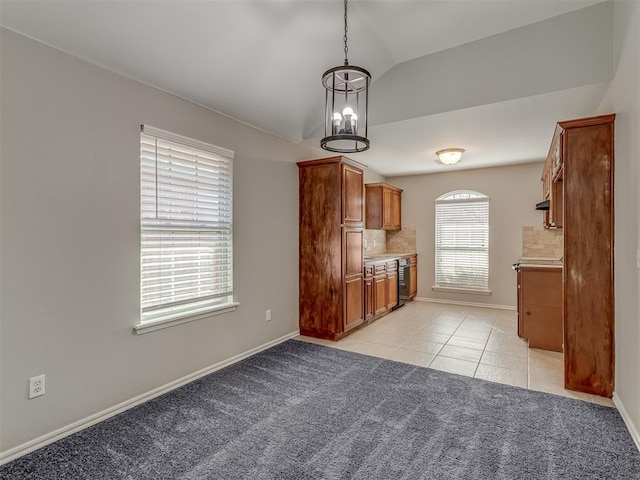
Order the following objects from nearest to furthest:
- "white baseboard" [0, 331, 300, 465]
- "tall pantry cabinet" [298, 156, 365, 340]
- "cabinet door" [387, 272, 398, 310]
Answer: "white baseboard" [0, 331, 300, 465], "tall pantry cabinet" [298, 156, 365, 340], "cabinet door" [387, 272, 398, 310]

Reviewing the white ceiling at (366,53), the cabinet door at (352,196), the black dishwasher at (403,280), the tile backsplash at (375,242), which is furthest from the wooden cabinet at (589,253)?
the tile backsplash at (375,242)

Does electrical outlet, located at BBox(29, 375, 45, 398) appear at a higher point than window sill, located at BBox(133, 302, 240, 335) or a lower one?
lower

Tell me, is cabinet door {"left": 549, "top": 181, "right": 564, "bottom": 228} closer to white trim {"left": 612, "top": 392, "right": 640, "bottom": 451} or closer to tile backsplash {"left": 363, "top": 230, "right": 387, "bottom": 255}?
white trim {"left": 612, "top": 392, "right": 640, "bottom": 451}

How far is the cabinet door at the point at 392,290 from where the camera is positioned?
5480 millimetres

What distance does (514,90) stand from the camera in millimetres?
3074

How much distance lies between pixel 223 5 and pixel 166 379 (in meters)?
2.91

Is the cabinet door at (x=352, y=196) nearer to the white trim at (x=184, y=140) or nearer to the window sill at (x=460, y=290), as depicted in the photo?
the white trim at (x=184, y=140)

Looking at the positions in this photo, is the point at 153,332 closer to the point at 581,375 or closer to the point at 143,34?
the point at 143,34

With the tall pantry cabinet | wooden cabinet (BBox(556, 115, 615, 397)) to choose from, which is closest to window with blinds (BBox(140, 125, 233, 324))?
the tall pantry cabinet

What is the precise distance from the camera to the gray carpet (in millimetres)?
1861

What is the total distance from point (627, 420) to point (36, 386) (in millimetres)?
3798

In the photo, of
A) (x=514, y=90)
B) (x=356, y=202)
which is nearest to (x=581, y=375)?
(x=514, y=90)

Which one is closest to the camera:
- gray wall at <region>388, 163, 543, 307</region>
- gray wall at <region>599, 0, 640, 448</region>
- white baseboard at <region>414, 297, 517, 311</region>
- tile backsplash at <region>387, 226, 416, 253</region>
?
gray wall at <region>599, 0, 640, 448</region>

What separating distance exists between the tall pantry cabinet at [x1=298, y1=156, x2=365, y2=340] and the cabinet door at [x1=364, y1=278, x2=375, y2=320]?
0.28 meters
